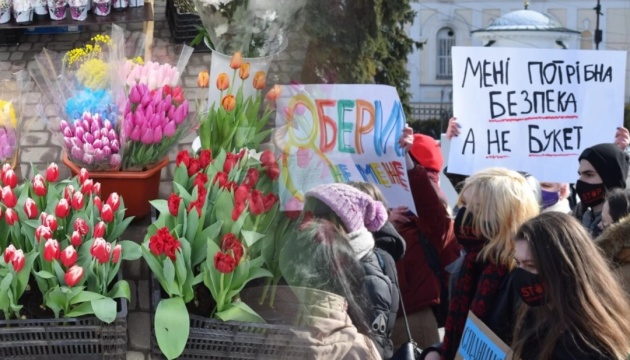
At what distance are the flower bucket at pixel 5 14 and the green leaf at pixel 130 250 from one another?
722mm

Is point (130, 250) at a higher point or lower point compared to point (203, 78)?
lower

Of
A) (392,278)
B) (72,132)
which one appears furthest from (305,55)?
(72,132)

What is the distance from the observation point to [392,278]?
1.68 metres

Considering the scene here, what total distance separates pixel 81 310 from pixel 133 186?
79 cm

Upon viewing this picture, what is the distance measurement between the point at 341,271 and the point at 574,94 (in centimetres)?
173

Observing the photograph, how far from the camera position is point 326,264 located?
1.17 metres

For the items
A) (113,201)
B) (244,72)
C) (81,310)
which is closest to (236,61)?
(244,72)

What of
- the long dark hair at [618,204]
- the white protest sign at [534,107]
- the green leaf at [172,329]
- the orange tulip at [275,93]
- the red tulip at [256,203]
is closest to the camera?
the orange tulip at [275,93]

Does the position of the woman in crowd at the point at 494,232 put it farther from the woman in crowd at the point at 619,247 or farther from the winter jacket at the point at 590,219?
the winter jacket at the point at 590,219

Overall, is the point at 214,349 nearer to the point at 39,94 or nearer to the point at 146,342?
the point at 146,342

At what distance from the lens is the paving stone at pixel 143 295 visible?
217 centimetres

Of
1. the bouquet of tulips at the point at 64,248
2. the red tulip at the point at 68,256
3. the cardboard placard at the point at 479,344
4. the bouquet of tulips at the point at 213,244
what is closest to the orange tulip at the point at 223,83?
the bouquet of tulips at the point at 213,244

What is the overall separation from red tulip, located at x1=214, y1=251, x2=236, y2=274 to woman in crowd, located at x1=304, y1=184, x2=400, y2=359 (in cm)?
27

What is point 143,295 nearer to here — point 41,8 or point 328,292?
point 41,8
